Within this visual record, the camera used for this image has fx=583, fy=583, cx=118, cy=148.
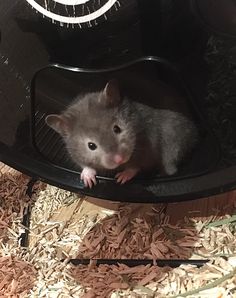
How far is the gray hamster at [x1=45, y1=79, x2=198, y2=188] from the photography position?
4.94 ft

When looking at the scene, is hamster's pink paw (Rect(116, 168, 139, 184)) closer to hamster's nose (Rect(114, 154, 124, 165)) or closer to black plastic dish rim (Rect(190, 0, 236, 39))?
hamster's nose (Rect(114, 154, 124, 165))

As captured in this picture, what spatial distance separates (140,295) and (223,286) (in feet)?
0.74

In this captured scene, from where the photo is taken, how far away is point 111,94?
1.50 meters

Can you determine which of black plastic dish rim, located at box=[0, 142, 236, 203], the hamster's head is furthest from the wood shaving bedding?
the hamster's head

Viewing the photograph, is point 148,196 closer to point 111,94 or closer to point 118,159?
point 118,159

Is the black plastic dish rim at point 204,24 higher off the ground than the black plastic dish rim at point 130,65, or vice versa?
the black plastic dish rim at point 204,24

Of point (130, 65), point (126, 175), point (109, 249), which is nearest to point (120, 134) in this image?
point (126, 175)

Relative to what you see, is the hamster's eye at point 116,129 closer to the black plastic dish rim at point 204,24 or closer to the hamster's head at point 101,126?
the hamster's head at point 101,126

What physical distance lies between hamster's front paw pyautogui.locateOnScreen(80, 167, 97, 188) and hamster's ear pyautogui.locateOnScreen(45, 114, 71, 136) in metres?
0.12

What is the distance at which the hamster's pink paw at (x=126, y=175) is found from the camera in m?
1.58

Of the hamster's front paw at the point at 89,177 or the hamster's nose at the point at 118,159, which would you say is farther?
the hamster's front paw at the point at 89,177

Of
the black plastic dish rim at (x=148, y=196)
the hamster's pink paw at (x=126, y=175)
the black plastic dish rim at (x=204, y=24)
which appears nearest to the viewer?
the black plastic dish rim at (x=204, y=24)

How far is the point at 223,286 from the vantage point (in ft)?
4.98

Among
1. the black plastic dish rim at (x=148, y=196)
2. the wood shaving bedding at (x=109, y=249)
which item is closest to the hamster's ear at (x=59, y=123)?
the black plastic dish rim at (x=148, y=196)
